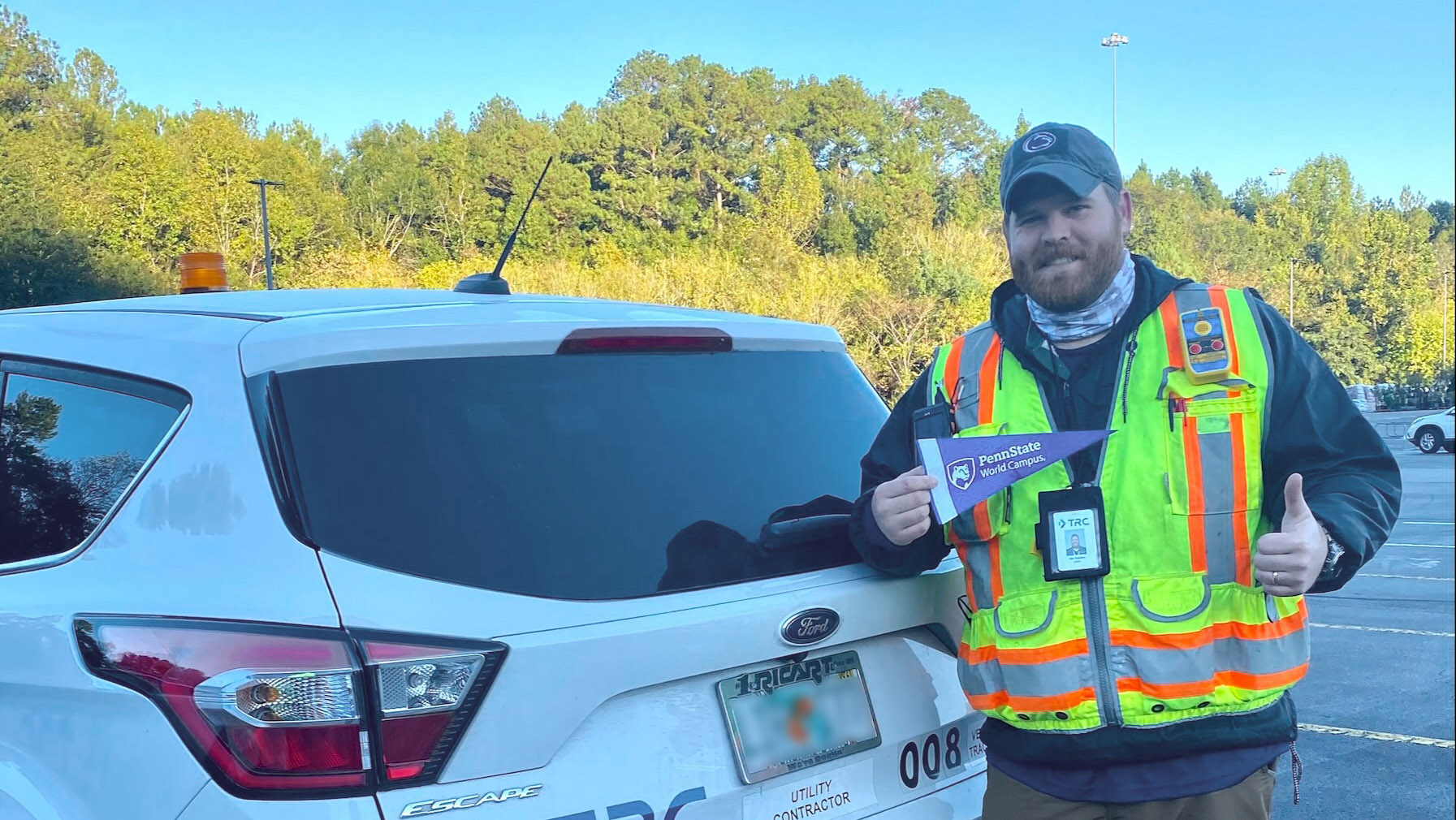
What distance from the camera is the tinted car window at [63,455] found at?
2.02 m

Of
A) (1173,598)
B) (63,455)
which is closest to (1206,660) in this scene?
(1173,598)

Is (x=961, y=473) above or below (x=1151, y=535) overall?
above

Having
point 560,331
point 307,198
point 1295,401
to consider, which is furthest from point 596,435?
point 307,198

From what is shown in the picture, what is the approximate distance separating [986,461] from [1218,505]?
0.41m

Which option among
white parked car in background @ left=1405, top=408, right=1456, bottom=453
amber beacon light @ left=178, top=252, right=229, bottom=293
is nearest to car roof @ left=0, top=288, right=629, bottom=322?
amber beacon light @ left=178, top=252, right=229, bottom=293

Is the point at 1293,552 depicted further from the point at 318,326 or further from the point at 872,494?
the point at 318,326

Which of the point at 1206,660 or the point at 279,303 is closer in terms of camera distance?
the point at 1206,660

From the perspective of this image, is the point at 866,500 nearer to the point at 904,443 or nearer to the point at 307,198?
the point at 904,443

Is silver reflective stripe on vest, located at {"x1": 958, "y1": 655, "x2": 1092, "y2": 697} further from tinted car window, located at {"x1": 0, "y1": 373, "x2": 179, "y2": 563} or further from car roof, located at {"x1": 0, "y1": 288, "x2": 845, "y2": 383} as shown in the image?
tinted car window, located at {"x1": 0, "y1": 373, "x2": 179, "y2": 563}

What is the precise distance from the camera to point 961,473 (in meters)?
2.19

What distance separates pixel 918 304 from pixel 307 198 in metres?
21.6

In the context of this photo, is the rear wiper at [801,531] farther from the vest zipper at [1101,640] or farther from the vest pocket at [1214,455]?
the vest pocket at [1214,455]

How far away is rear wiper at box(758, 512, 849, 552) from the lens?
2.18 m

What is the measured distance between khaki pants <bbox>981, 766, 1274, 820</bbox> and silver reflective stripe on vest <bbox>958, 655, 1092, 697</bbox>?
23 cm
